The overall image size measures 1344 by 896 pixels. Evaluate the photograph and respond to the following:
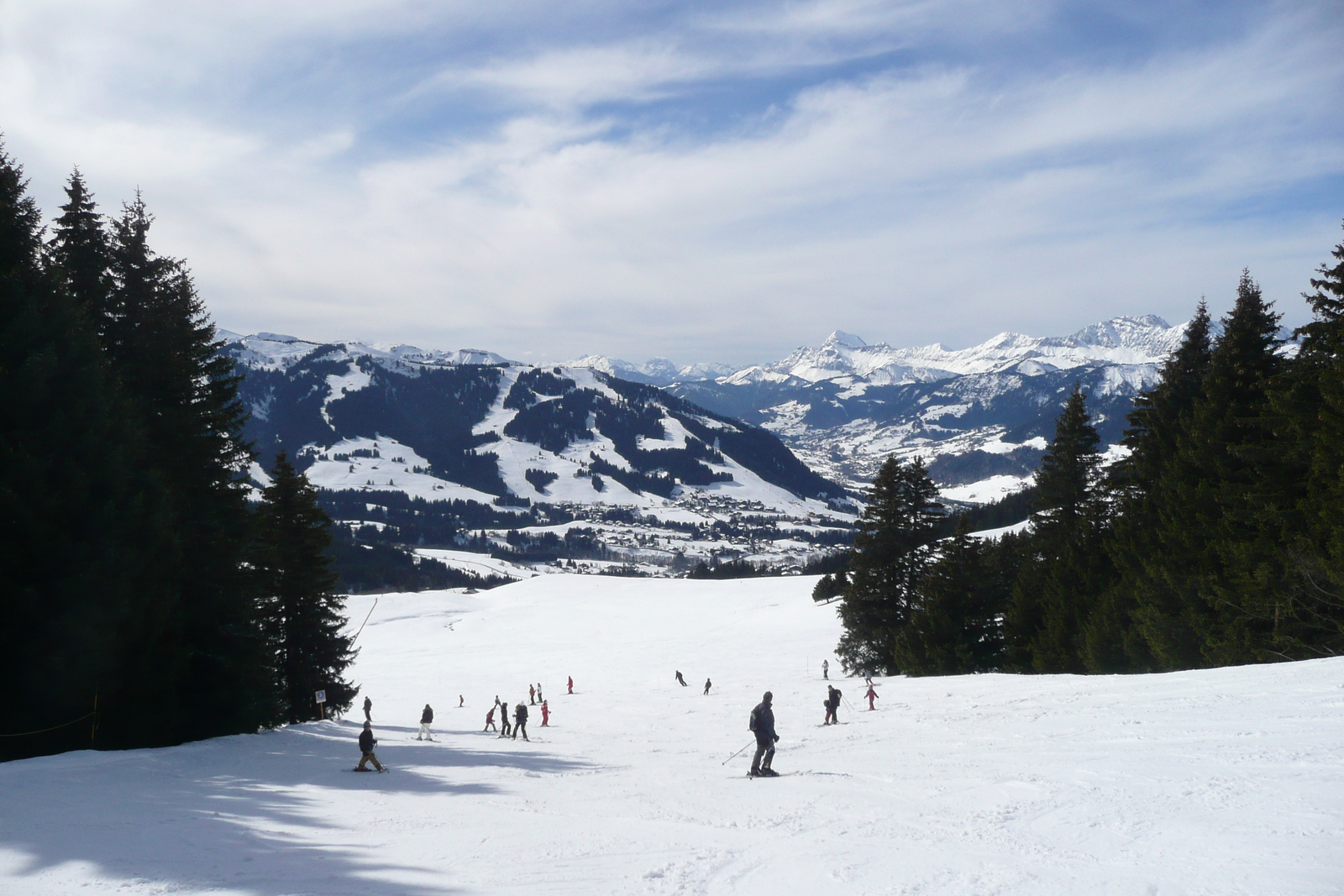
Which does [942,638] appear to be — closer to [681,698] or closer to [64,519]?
[681,698]

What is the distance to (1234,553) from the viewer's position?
934 inches

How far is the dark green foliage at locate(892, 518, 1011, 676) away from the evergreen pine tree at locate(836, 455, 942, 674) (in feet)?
4.17

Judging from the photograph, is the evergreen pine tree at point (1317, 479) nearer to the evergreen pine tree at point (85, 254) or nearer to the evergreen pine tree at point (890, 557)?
the evergreen pine tree at point (890, 557)

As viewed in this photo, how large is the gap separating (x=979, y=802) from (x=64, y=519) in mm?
18948

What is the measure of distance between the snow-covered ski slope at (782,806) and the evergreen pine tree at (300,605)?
4582 mm

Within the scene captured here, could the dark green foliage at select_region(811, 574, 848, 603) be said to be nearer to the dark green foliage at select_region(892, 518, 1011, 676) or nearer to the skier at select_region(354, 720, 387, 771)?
the dark green foliage at select_region(892, 518, 1011, 676)

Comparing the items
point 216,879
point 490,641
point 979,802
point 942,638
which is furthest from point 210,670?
point 490,641

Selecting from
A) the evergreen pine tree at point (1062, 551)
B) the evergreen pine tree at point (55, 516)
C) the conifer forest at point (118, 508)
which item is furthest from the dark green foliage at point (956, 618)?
the evergreen pine tree at point (55, 516)

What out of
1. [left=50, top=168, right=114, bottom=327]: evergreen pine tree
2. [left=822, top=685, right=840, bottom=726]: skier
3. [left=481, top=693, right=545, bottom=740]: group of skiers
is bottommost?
[left=481, top=693, right=545, bottom=740]: group of skiers

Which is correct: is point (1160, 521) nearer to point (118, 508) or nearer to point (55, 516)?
point (118, 508)

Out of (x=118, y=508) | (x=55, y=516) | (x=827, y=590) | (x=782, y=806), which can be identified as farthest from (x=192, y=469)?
(x=827, y=590)

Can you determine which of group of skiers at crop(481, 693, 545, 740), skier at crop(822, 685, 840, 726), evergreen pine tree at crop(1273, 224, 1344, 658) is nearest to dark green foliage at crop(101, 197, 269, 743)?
group of skiers at crop(481, 693, 545, 740)

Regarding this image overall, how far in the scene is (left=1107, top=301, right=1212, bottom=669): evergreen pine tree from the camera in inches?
1085

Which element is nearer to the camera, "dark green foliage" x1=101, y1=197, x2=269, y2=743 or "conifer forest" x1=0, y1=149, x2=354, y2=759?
"conifer forest" x1=0, y1=149, x2=354, y2=759
